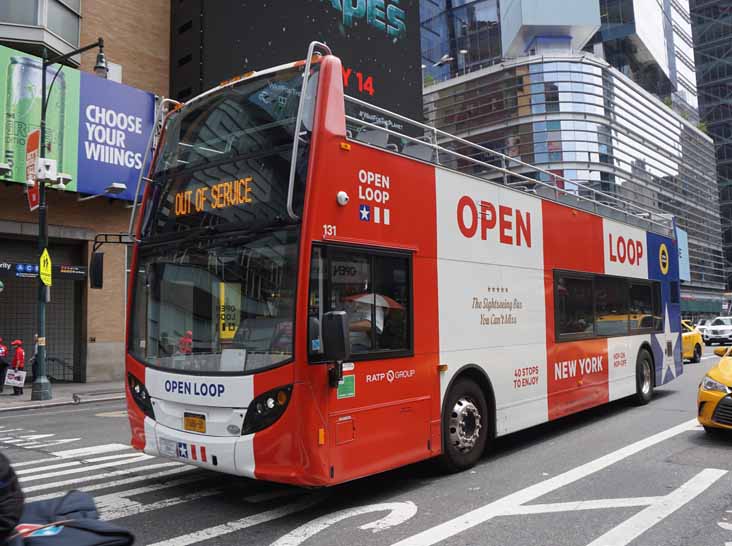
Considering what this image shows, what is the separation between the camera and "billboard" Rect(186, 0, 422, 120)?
74.6 ft

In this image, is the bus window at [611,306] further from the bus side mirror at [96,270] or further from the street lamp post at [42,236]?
the street lamp post at [42,236]

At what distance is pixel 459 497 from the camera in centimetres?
589

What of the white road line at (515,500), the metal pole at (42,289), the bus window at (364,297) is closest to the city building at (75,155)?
the metal pole at (42,289)

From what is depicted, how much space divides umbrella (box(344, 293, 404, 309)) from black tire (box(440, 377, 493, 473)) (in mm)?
1322

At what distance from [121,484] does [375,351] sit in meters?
3.07

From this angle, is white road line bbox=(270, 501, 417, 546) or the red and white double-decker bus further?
the red and white double-decker bus

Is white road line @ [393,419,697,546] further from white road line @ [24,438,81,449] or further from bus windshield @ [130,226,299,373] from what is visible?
white road line @ [24,438,81,449]

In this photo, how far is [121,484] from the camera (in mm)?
6395

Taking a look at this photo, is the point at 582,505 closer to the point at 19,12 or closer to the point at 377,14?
the point at 19,12

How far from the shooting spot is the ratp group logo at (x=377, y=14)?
28.6 metres

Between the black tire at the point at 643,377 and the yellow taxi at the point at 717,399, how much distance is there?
114 inches

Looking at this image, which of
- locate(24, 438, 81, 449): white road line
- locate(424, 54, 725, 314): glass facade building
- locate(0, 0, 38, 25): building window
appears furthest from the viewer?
locate(424, 54, 725, 314): glass facade building

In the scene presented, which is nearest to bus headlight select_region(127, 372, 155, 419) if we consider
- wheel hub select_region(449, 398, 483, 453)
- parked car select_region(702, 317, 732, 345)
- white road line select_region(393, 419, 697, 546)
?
white road line select_region(393, 419, 697, 546)

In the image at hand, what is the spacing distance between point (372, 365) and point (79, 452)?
4.94 meters
